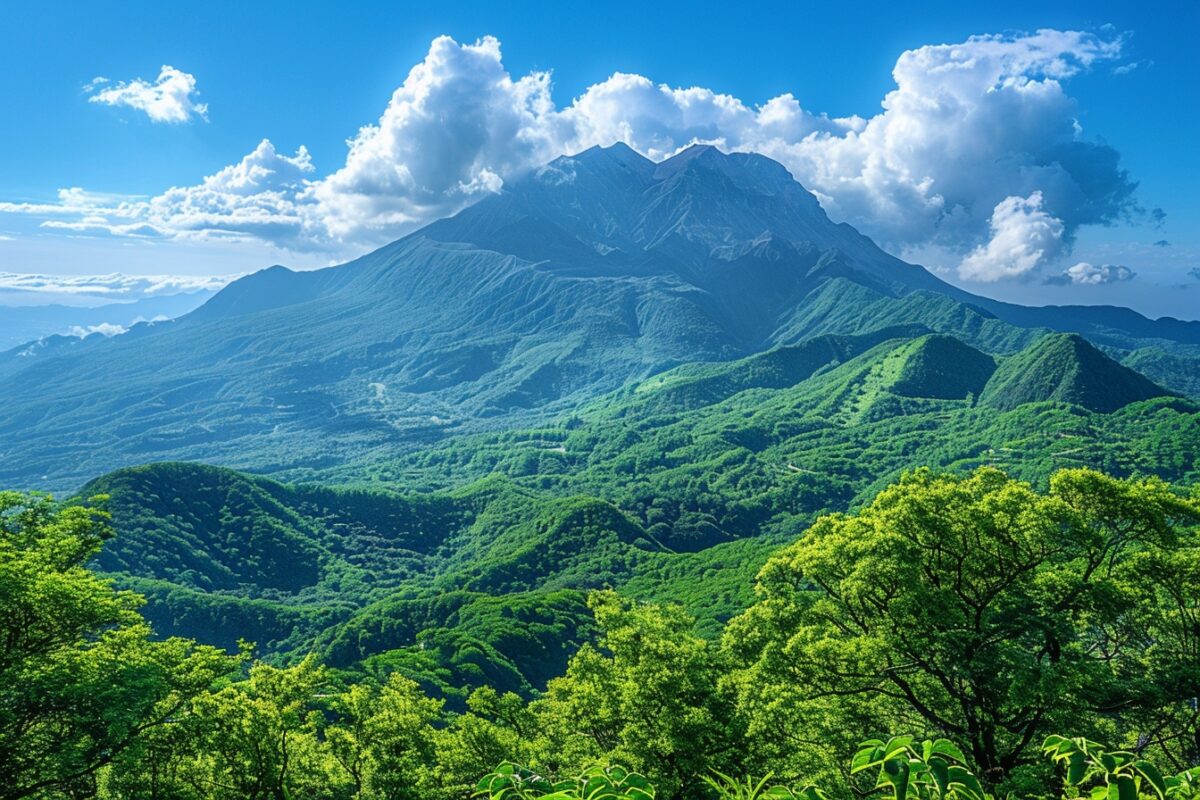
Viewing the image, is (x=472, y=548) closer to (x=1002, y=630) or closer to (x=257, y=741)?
(x=257, y=741)

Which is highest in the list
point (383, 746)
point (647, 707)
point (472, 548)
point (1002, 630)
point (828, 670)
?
point (1002, 630)

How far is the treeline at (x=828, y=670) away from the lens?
16.7 meters

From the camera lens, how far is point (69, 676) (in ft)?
54.0

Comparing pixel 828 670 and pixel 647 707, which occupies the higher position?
pixel 828 670

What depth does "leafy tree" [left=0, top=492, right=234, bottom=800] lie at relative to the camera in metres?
15.5

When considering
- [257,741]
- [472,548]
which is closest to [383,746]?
[257,741]

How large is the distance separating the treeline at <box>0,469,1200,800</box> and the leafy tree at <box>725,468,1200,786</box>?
7 centimetres

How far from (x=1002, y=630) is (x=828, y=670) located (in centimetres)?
517

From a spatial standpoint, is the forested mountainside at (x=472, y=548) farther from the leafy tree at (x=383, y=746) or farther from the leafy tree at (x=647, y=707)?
the leafy tree at (x=647, y=707)

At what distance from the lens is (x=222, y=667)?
20.9 meters

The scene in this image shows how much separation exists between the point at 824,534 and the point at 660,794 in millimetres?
11585

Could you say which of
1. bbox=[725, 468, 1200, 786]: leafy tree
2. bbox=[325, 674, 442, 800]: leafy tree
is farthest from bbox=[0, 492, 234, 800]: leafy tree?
bbox=[725, 468, 1200, 786]: leafy tree

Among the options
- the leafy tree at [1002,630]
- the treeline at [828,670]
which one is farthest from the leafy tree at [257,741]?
the leafy tree at [1002,630]

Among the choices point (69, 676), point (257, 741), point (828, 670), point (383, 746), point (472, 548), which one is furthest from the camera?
point (472, 548)
